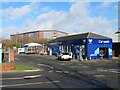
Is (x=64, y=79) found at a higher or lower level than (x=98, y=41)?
lower

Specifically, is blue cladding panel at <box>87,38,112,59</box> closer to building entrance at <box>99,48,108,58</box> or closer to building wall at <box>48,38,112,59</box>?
building wall at <box>48,38,112,59</box>

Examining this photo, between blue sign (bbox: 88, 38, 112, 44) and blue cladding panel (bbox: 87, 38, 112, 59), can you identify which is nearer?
blue cladding panel (bbox: 87, 38, 112, 59)

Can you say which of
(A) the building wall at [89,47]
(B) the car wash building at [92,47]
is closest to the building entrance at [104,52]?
(B) the car wash building at [92,47]

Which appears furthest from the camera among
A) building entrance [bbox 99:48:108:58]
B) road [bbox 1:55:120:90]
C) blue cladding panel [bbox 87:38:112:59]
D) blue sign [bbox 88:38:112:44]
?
building entrance [bbox 99:48:108:58]

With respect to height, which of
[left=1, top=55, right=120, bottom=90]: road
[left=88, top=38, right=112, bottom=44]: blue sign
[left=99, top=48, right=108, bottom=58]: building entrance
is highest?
[left=88, top=38, right=112, bottom=44]: blue sign

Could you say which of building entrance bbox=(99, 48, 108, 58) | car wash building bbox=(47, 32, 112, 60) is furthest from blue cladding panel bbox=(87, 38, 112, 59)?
building entrance bbox=(99, 48, 108, 58)

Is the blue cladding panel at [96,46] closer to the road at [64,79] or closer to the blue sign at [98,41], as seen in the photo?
the blue sign at [98,41]

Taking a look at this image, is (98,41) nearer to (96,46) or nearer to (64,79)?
(96,46)

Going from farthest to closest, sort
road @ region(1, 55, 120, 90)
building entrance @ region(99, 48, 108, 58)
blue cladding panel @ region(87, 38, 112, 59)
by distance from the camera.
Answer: building entrance @ region(99, 48, 108, 58)
blue cladding panel @ region(87, 38, 112, 59)
road @ region(1, 55, 120, 90)

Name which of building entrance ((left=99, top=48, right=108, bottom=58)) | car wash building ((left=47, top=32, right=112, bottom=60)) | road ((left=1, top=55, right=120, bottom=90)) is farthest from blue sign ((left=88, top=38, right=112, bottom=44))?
road ((left=1, top=55, right=120, bottom=90))

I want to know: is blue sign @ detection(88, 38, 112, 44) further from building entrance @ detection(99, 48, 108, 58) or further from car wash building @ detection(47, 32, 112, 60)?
building entrance @ detection(99, 48, 108, 58)

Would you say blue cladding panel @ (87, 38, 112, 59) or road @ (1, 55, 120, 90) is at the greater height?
blue cladding panel @ (87, 38, 112, 59)

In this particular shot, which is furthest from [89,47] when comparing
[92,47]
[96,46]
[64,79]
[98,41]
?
[64,79]

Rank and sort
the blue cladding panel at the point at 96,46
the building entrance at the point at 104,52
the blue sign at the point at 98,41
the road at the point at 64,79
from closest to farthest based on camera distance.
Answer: the road at the point at 64,79
the blue cladding panel at the point at 96,46
the blue sign at the point at 98,41
the building entrance at the point at 104,52
